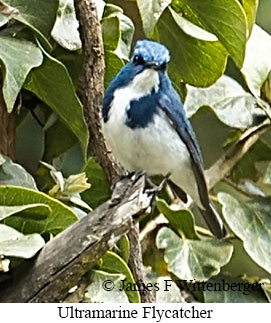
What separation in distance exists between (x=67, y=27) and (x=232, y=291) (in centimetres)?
49

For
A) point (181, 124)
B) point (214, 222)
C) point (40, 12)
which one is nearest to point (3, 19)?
point (40, 12)

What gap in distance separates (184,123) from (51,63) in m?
0.20

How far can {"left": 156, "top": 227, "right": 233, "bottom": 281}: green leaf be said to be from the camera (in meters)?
1.34

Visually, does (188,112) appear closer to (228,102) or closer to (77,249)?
(228,102)

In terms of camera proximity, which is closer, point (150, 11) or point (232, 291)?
point (150, 11)

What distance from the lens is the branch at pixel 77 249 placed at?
3.26ft

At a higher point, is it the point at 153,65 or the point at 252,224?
the point at 153,65

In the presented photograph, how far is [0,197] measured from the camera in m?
1.13

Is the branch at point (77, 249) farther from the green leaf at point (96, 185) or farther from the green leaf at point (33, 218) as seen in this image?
the green leaf at point (96, 185)

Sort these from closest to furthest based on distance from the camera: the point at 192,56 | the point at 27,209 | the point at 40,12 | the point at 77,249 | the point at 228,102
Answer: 1. the point at 77,249
2. the point at 27,209
3. the point at 40,12
4. the point at 192,56
5. the point at 228,102

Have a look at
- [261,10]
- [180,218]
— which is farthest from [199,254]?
[261,10]

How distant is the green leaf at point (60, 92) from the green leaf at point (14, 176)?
0.29 ft

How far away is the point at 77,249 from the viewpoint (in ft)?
3.36
